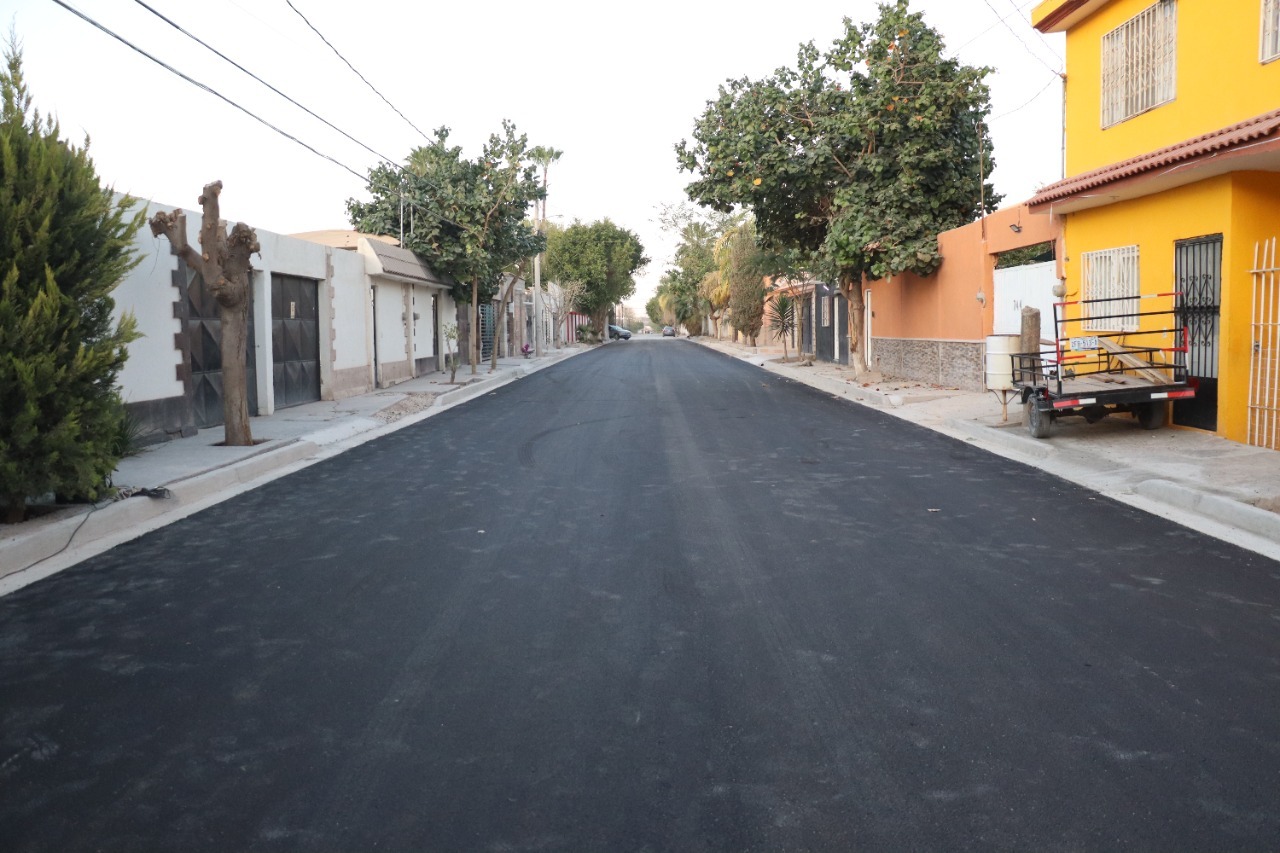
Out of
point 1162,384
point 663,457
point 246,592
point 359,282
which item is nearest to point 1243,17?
point 1162,384

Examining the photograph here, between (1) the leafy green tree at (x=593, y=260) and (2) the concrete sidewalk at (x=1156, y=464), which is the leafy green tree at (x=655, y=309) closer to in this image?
(1) the leafy green tree at (x=593, y=260)

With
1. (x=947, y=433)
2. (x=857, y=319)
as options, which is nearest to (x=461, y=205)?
(x=857, y=319)

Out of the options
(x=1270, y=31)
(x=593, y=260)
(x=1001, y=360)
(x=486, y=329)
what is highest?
(x=593, y=260)

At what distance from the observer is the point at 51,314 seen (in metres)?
7.57

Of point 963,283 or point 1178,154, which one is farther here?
point 963,283

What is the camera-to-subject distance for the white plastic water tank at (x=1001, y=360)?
14172mm

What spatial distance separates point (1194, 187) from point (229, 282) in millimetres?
12237

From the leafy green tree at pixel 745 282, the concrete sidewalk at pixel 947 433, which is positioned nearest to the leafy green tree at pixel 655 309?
the leafy green tree at pixel 745 282

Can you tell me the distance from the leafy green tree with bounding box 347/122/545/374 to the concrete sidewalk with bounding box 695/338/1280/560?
15911mm

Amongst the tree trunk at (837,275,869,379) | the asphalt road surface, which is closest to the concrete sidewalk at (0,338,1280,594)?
the asphalt road surface

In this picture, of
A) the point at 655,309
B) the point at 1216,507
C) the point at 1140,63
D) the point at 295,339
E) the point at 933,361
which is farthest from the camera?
the point at 655,309

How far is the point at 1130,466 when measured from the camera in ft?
34.4

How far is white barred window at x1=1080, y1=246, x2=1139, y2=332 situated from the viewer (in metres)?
13.9

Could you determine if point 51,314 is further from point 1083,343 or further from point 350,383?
point 350,383
